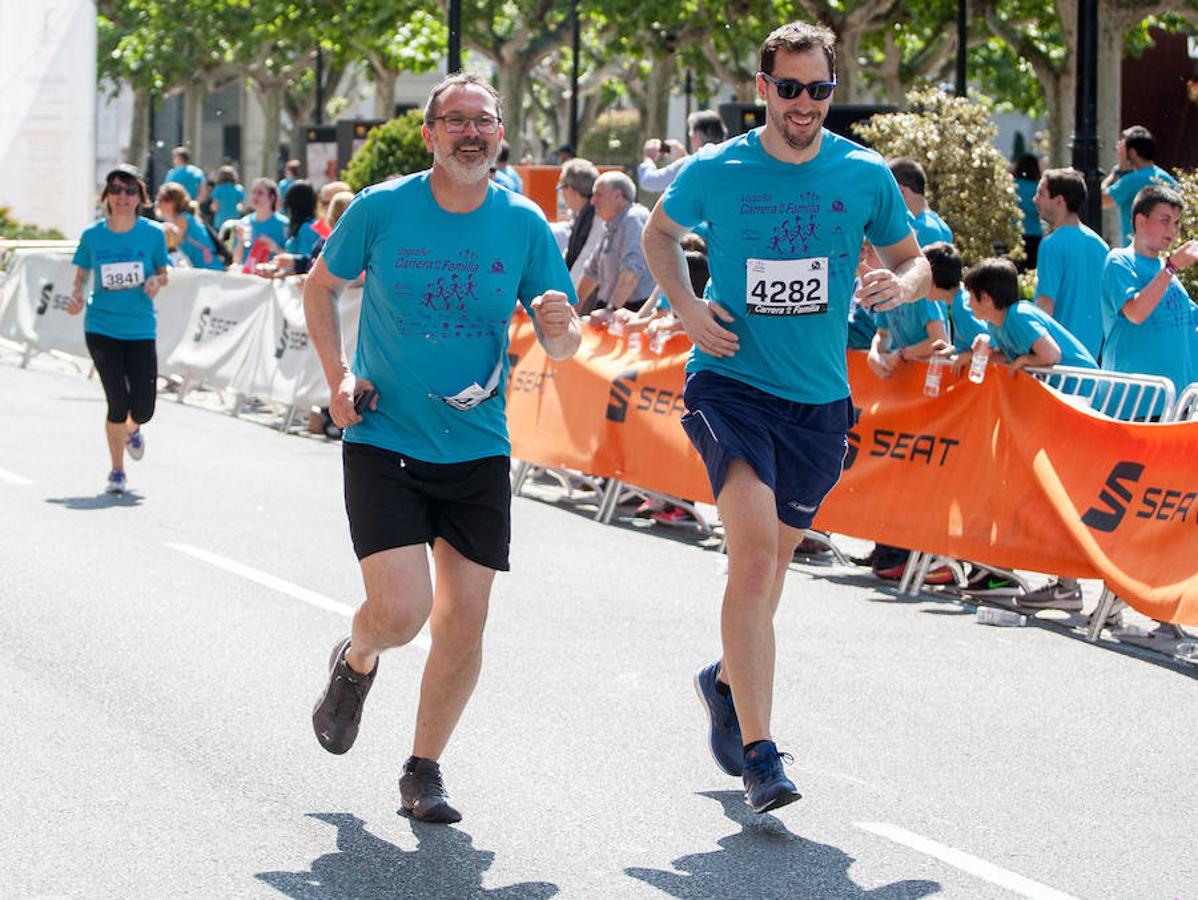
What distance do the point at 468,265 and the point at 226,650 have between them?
302 centimetres

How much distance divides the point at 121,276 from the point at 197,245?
8444 millimetres

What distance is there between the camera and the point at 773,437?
6.29 metres

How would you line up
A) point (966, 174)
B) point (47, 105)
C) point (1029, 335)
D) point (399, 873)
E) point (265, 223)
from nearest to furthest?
point (399, 873) → point (1029, 335) → point (966, 174) → point (265, 223) → point (47, 105)

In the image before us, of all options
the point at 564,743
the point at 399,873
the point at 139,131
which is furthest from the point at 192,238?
the point at 139,131

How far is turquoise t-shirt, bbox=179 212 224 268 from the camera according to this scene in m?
21.3

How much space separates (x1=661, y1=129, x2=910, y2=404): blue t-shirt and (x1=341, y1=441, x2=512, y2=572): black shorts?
837 millimetres

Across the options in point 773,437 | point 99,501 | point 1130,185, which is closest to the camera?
point 773,437

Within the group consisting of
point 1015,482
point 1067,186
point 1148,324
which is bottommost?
point 1015,482

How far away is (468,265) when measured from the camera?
582 cm

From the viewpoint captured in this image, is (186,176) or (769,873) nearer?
(769,873)

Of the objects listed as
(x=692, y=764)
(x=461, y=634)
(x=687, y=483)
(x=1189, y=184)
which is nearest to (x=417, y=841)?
(x=461, y=634)

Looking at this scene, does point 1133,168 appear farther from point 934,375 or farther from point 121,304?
point 121,304

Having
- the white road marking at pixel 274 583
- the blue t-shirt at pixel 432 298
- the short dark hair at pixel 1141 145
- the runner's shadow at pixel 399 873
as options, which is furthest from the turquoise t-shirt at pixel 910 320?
the short dark hair at pixel 1141 145

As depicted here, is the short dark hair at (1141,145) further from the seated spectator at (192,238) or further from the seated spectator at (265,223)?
the seated spectator at (192,238)
